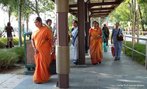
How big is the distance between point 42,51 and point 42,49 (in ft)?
0.19

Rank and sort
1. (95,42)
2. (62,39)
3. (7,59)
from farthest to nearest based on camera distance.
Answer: (95,42)
(7,59)
(62,39)

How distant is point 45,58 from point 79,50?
14.8 ft

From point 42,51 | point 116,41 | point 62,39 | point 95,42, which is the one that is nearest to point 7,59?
point 42,51

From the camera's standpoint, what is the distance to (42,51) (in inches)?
440

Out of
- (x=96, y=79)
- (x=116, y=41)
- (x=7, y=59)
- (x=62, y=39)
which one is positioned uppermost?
(x=62, y=39)

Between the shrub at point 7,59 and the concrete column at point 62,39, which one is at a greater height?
the concrete column at point 62,39

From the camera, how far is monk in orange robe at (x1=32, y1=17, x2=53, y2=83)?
437 inches

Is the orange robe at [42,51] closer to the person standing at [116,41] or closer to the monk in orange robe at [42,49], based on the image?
the monk in orange robe at [42,49]

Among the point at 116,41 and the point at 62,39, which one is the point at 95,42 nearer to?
the point at 116,41

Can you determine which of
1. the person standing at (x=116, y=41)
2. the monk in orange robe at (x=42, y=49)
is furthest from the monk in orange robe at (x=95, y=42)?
the monk in orange robe at (x=42, y=49)

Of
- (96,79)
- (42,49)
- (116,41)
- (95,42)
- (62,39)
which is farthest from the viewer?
(116,41)

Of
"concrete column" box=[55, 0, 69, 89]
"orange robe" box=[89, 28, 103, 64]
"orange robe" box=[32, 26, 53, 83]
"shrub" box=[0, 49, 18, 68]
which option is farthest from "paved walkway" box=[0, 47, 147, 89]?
"orange robe" box=[89, 28, 103, 64]

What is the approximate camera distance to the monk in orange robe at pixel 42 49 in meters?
11.1

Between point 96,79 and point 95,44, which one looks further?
point 95,44
